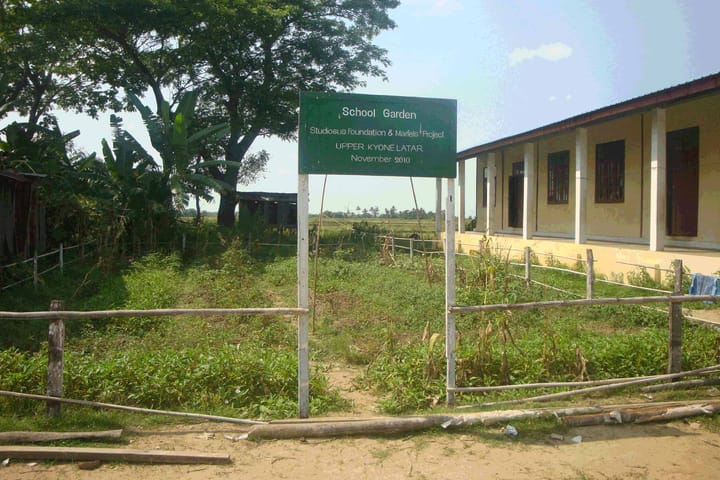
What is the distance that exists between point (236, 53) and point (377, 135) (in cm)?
1967

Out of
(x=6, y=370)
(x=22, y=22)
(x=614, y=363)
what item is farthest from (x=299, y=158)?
(x=22, y=22)

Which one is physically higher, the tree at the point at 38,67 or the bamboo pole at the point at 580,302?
the tree at the point at 38,67

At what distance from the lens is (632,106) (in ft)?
37.2

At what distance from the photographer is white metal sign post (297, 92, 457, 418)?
Result: 15.2 feet

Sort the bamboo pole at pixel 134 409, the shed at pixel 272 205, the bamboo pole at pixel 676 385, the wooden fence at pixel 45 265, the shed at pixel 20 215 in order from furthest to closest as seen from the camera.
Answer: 1. the shed at pixel 272 205
2. the shed at pixel 20 215
3. the wooden fence at pixel 45 265
4. the bamboo pole at pixel 676 385
5. the bamboo pole at pixel 134 409

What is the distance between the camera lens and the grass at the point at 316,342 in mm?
4969

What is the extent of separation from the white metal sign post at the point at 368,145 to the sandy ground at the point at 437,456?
2.24ft

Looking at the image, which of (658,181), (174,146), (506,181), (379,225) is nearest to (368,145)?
(658,181)

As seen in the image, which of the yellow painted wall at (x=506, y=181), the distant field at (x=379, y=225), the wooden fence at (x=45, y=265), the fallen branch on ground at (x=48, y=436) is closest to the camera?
the fallen branch on ground at (x=48, y=436)

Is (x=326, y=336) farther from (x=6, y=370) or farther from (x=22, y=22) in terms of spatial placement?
(x=22, y=22)

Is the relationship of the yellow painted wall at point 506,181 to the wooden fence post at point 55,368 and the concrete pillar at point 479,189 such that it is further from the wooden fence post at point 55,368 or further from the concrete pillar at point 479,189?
the wooden fence post at point 55,368

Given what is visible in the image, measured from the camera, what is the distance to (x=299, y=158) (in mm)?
4637

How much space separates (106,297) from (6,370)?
16.9 feet

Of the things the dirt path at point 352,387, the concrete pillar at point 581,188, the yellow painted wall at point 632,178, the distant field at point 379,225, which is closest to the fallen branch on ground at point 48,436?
the dirt path at point 352,387
